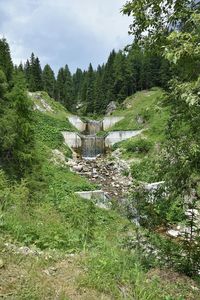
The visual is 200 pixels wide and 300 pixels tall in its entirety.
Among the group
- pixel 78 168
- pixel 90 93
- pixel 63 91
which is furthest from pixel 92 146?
pixel 63 91

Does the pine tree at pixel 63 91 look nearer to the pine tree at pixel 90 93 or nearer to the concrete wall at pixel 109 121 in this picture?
the pine tree at pixel 90 93

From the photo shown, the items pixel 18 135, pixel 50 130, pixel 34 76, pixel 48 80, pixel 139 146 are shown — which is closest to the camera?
pixel 18 135

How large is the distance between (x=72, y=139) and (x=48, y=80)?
3855 centimetres

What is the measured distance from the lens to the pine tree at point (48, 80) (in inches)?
2917

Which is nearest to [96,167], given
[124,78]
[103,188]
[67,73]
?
[103,188]

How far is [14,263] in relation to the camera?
4367 millimetres

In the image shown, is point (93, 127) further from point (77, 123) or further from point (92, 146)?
point (92, 146)

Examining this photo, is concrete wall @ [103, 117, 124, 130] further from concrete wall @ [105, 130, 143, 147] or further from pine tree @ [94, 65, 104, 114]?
pine tree @ [94, 65, 104, 114]

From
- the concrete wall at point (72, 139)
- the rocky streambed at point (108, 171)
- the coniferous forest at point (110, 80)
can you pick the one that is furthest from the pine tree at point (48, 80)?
the rocky streambed at point (108, 171)

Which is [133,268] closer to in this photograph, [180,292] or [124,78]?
[180,292]

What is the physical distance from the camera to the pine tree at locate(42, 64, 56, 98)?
74.1m

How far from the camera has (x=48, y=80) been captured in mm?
74750

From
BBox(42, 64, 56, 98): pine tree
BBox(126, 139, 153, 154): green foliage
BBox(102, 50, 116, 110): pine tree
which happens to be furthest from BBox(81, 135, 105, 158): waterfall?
BBox(42, 64, 56, 98): pine tree

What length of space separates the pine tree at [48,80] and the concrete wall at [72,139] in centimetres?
3615
